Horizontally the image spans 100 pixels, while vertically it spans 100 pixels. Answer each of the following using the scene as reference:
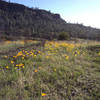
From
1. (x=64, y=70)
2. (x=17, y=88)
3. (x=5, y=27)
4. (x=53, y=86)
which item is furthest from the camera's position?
(x=5, y=27)

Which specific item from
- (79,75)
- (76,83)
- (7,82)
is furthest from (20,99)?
(79,75)

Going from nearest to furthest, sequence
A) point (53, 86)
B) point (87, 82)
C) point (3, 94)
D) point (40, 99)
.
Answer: point (40, 99) → point (3, 94) → point (53, 86) → point (87, 82)

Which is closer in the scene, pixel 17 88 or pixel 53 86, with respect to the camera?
pixel 17 88

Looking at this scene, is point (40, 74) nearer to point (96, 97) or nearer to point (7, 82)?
point (7, 82)

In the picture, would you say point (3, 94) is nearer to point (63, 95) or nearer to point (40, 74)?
point (40, 74)

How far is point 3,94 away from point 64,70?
5.21ft

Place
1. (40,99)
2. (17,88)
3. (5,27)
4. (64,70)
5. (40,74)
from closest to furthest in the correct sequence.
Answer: (40,99), (17,88), (40,74), (64,70), (5,27)

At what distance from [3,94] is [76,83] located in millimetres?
1522

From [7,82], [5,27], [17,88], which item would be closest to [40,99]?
[17,88]

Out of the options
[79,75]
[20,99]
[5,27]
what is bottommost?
[20,99]

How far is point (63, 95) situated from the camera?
167 centimetres

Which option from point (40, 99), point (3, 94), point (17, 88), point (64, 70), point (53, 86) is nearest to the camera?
point (40, 99)

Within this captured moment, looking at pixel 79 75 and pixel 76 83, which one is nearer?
pixel 76 83

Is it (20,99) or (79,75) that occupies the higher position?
(79,75)
